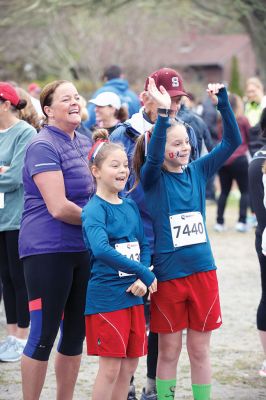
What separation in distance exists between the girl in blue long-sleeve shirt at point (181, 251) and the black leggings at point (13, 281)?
1761mm

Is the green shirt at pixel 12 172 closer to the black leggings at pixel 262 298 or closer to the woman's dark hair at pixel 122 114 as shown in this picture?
the woman's dark hair at pixel 122 114

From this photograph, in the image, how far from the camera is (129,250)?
4.16 metres

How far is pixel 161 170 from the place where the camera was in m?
4.47

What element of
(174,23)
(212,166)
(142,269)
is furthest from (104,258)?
(174,23)

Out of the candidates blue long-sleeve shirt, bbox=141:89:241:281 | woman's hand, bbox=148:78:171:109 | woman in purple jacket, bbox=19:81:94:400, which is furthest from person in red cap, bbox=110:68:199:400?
woman in purple jacket, bbox=19:81:94:400

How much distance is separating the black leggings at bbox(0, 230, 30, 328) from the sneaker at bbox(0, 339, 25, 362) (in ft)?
0.46

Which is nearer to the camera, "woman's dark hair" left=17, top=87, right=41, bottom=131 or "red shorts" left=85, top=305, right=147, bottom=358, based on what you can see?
"red shorts" left=85, top=305, right=147, bottom=358

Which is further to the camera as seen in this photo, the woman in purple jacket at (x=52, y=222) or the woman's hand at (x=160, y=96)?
the woman in purple jacket at (x=52, y=222)

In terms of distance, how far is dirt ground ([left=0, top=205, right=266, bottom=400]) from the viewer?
17.6 ft

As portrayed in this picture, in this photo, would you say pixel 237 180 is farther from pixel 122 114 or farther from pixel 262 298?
pixel 262 298

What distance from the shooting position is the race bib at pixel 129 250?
13.5 feet

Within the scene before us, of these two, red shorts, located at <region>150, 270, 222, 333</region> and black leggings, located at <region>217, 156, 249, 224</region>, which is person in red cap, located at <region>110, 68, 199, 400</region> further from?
black leggings, located at <region>217, 156, 249, 224</region>

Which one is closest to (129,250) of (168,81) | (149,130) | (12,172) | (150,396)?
(149,130)

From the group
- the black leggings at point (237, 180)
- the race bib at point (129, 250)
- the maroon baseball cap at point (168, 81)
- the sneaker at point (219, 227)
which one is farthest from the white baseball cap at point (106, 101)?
the sneaker at point (219, 227)
